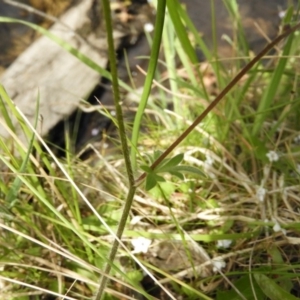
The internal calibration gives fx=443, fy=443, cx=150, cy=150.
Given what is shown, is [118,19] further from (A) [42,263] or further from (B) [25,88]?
(A) [42,263]

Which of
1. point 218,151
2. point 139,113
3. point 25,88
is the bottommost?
point 218,151

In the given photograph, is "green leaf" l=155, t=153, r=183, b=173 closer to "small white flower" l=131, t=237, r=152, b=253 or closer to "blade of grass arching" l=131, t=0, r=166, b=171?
"blade of grass arching" l=131, t=0, r=166, b=171

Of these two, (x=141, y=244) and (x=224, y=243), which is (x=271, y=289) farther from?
(x=141, y=244)

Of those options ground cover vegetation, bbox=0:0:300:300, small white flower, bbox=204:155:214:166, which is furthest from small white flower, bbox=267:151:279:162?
small white flower, bbox=204:155:214:166

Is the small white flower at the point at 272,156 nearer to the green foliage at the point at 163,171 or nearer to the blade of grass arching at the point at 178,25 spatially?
the blade of grass arching at the point at 178,25

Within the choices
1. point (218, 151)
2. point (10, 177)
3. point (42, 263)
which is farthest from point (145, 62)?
point (42, 263)

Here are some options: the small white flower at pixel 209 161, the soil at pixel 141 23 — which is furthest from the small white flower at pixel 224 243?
the soil at pixel 141 23

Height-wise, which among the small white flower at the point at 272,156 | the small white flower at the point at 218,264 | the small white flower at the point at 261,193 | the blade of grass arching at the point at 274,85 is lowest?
the small white flower at the point at 218,264
